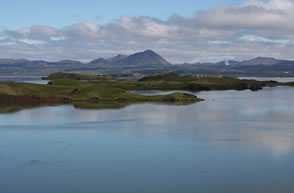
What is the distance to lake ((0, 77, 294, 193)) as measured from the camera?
29.0 m

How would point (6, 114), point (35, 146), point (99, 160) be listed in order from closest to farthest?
point (99, 160)
point (35, 146)
point (6, 114)

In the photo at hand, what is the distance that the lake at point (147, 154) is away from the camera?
1144 inches

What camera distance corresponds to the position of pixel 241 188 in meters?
27.9

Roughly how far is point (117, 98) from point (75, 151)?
60131 mm

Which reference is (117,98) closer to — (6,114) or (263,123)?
(6,114)

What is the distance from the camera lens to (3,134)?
168 feet

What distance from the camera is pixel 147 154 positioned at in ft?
127

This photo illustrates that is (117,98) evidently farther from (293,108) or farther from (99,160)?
(99,160)

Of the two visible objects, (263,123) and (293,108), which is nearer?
(263,123)

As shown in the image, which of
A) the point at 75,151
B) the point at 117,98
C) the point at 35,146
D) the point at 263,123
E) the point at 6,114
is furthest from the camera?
the point at 117,98

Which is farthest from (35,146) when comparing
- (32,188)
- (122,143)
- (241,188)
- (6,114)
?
(6,114)

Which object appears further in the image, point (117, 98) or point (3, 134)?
point (117, 98)

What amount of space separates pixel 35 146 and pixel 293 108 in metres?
59.3

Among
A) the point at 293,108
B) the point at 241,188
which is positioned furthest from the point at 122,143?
the point at 293,108
